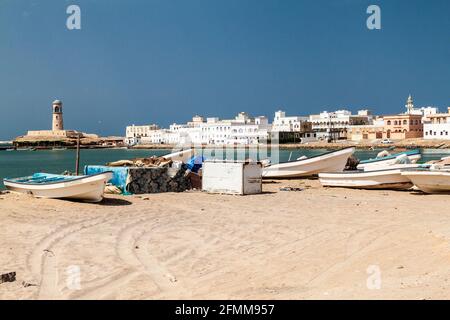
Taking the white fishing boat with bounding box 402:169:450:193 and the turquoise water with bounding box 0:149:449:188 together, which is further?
the turquoise water with bounding box 0:149:449:188

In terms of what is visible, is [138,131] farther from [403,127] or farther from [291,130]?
[403,127]

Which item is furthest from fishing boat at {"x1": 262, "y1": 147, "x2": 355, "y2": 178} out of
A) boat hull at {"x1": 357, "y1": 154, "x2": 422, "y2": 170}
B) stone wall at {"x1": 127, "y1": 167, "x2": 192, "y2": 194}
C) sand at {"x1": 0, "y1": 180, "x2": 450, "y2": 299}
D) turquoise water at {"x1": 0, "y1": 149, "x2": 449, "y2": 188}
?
sand at {"x1": 0, "y1": 180, "x2": 450, "y2": 299}

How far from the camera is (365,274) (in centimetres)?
810

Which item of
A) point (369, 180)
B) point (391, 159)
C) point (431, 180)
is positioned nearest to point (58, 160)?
point (391, 159)

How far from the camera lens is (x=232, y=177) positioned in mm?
21125

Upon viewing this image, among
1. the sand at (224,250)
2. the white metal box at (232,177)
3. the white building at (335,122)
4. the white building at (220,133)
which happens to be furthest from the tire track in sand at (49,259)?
the white building at (335,122)

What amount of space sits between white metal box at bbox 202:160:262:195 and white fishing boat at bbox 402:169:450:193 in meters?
5.58

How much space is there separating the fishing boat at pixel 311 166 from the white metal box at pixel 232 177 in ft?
23.7

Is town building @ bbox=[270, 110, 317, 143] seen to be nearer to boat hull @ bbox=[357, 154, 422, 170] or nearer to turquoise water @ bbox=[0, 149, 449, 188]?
turquoise water @ bbox=[0, 149, 449, 188]

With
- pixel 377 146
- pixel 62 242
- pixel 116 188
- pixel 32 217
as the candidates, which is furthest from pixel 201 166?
pixel 377 146

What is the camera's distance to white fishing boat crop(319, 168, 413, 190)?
21641 millimetres
